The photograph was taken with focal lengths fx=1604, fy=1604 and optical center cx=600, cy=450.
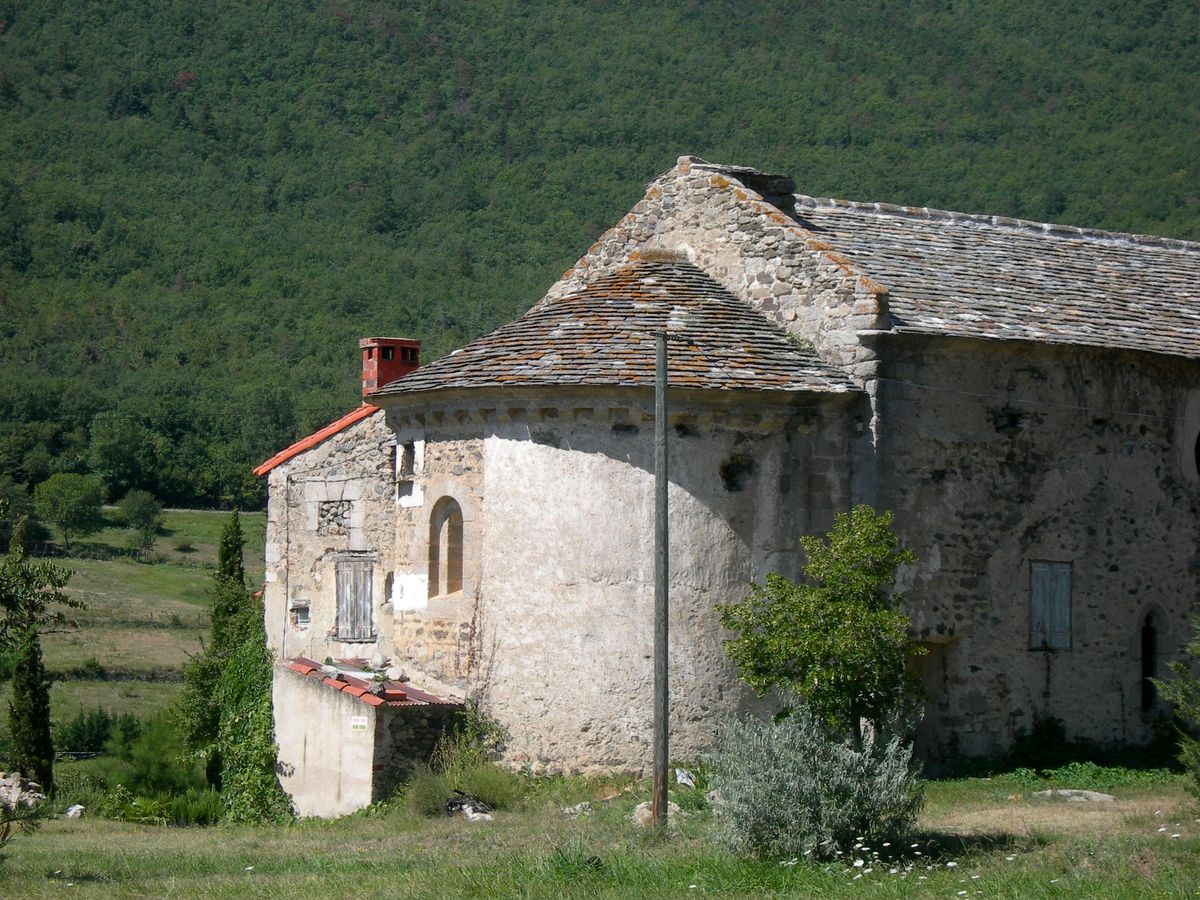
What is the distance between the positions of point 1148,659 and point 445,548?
9203 millimetres

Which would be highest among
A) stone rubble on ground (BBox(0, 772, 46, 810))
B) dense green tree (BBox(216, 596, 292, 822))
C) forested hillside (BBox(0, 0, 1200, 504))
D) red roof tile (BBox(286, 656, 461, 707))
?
forested hillside (BBox(0, 0, 1200, 504))

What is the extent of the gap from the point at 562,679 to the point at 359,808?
9.31 feet

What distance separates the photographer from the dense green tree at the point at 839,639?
13.2m

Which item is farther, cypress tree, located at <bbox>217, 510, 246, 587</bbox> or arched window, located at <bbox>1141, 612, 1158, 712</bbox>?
cypress tree, located at <bbox>217, 510, 246, 587</bbox>

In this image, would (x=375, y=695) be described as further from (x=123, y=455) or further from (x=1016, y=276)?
(x=123, y=455)

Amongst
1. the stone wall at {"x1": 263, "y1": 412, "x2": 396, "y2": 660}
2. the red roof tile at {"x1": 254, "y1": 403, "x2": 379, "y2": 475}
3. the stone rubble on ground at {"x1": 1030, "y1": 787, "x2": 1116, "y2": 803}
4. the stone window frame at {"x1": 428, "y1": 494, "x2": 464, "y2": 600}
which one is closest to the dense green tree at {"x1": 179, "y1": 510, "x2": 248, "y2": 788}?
the stone wall at {"x1": 263, "y1": 412, "x2": 396, "y2": 660}

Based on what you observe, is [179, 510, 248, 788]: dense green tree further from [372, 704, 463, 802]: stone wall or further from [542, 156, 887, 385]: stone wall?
[542, 156, 887, 385]: stone wall

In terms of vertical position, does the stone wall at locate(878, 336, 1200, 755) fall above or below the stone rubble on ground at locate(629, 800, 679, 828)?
above

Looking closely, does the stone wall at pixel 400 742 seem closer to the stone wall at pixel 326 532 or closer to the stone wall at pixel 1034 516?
the stone wall at pixel 326 532

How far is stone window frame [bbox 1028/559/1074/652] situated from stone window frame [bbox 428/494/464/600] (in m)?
6.96

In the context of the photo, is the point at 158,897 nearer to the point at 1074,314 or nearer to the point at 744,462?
the point at 744,462

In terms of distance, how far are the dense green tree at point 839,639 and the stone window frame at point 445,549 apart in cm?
618

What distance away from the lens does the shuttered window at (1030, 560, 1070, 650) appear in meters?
19.5

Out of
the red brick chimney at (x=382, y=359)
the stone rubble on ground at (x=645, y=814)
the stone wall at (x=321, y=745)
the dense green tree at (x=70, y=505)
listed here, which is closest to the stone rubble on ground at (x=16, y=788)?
the stone wall at (x=321, y=745)
